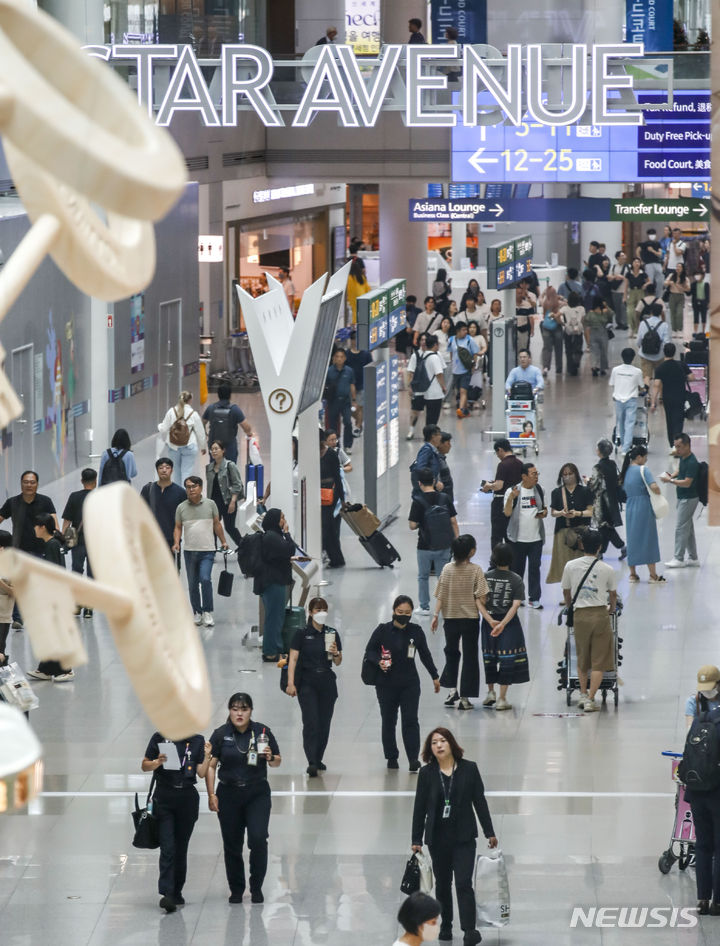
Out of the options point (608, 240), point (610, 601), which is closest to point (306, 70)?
point (610, 601)

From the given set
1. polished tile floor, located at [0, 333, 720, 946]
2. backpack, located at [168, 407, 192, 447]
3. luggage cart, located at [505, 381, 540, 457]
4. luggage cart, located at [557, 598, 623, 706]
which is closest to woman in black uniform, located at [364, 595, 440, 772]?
polished tile floor, located at [0, 333, 720, 946]

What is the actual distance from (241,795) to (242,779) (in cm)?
10

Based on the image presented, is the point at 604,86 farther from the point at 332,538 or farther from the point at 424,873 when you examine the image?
the point at 424,873

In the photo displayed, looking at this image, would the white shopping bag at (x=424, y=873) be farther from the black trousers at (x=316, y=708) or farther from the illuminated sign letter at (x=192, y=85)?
the illuminated sign letter at (x=192, y=85)

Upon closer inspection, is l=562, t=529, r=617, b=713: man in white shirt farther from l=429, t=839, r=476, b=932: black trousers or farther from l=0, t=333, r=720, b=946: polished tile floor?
l=429, t=839, r=476, b=932: black trousers

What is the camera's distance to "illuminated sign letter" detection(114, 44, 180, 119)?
74.4ft

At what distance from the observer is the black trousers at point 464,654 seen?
530 inches

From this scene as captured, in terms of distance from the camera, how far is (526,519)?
52.5 ft

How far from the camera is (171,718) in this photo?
131 inches

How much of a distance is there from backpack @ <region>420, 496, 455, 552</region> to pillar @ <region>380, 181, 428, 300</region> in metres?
21.2

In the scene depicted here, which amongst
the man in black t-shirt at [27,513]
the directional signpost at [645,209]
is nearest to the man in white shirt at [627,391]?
the directional signpost at [645,209]

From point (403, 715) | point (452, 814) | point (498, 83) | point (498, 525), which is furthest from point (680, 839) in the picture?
point (498, 83)

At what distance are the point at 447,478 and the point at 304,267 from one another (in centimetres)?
2459

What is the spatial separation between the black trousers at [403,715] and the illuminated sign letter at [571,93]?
36.7ft
